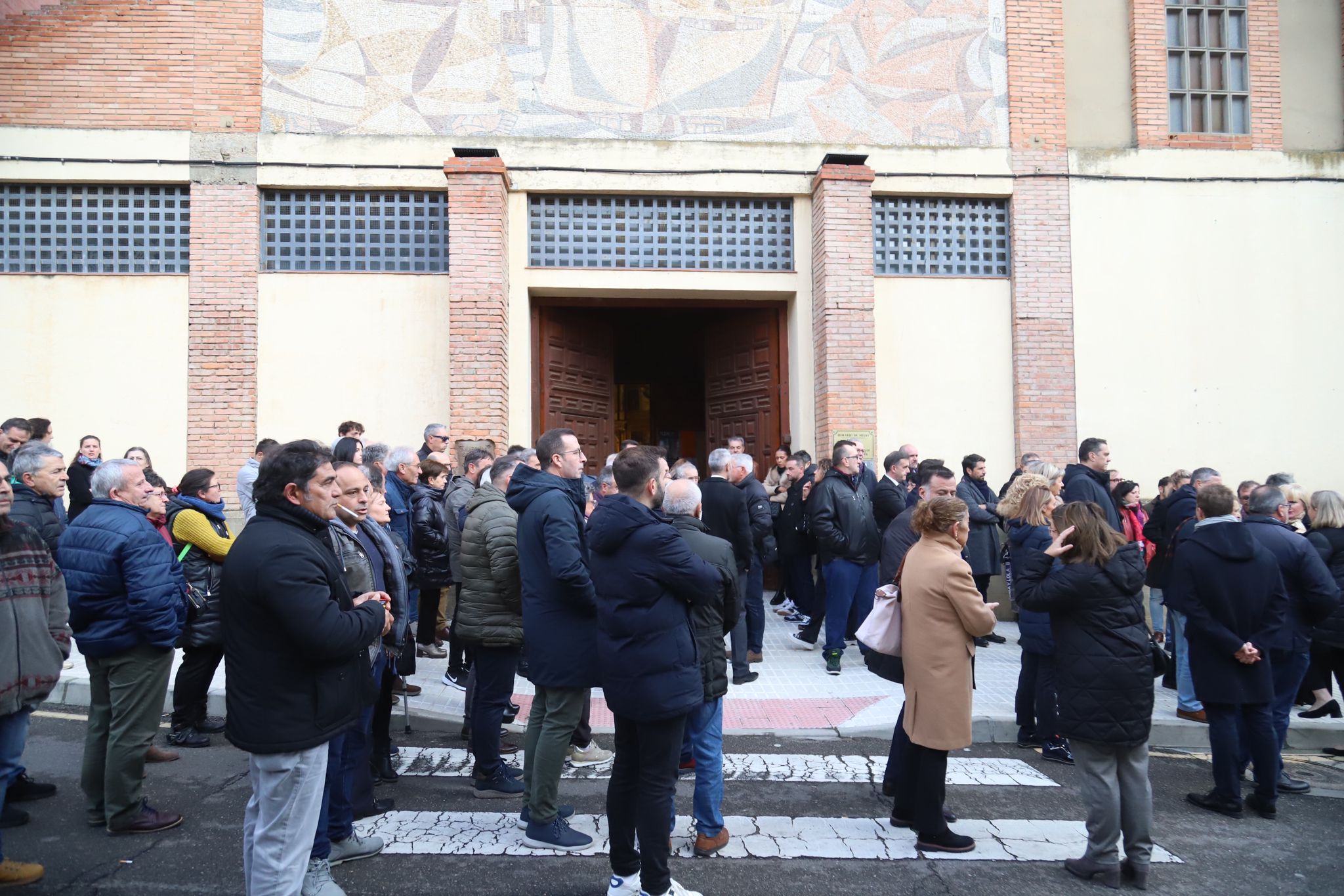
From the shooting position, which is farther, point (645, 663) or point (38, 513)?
point (38, 513)

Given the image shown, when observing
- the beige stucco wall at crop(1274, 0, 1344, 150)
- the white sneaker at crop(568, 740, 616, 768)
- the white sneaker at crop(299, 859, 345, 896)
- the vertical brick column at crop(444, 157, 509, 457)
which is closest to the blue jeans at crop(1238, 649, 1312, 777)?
the white sneaker at crop(568, 740, 616, 768)

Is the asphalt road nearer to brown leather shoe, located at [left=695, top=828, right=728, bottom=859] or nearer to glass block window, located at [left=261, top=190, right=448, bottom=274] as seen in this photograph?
brown leather shoe, located at [left=695, top=828, right=728, bottom=859]

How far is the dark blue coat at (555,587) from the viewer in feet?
15.4

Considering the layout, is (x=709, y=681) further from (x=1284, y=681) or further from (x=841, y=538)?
(x=841, y=538)

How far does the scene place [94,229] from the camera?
11.5 metres

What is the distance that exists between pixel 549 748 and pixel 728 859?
1.05 m

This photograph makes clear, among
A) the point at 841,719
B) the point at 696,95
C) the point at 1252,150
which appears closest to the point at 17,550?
the point at 841,719

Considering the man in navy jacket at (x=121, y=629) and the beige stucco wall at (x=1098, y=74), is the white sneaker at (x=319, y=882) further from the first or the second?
the beige stucco wall at (x=1098, y=74)

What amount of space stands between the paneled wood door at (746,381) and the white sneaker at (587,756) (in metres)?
6.92

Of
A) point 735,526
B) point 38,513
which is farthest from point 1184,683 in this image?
point 38,513

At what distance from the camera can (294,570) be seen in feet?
11.2

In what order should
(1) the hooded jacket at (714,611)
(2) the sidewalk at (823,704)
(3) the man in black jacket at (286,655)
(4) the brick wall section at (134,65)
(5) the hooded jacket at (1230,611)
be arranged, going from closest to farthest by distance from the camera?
(3) the man in black jacket at (286,655)
(1) the hooded jacket at (714,611)
(5) the hooded jacket at (1230,611)
(2) the sidewalk at (823,704)
(4) the brick wall section at (134,65)

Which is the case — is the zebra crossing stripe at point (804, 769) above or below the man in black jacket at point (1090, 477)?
below

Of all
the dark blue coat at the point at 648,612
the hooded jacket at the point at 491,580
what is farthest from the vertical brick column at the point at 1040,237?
the dark blue coat at the point at 648,612
